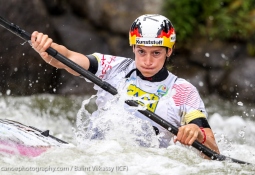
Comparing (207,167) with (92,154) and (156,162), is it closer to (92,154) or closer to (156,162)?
(156,162)

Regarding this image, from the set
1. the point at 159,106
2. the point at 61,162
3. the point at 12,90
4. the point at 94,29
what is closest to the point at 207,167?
the point at 159,106

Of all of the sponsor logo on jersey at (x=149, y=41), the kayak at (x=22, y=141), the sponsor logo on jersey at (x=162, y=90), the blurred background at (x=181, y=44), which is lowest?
the kayak at (x=22, y=141)

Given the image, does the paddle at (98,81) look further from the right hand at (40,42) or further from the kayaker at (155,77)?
the kayaker at (155,77)

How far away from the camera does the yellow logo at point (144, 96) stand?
493 cm

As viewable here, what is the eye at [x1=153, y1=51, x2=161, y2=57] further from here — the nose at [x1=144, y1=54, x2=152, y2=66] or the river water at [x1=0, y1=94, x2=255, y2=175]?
the river water at [x1=0, y1=94, x2=255, y2=175]

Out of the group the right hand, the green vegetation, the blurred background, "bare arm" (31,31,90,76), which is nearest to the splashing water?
"bare arm" (31,31,90,76)

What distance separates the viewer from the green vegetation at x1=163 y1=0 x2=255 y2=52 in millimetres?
10289

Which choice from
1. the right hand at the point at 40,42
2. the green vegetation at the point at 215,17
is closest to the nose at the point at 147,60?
the right hand at the point at 40,42

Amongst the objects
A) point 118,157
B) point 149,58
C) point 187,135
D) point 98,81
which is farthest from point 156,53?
point 118,157

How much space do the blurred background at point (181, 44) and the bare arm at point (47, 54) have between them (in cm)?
510

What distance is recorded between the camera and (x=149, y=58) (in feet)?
→ 16.0

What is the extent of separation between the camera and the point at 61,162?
4375 millimetres

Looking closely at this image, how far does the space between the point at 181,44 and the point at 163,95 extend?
5.57 metres

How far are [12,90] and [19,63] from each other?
466mm
